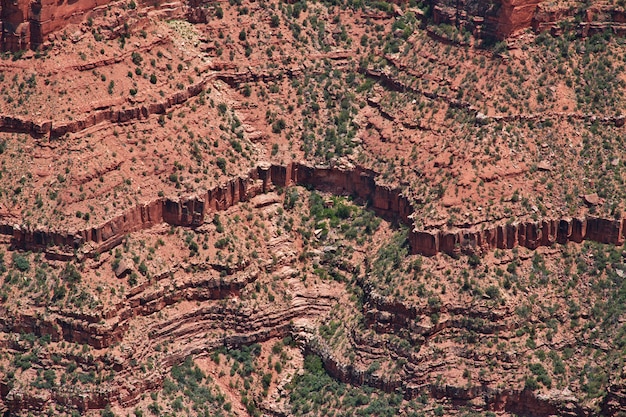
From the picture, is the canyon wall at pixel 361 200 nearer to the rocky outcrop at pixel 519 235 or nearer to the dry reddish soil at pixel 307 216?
the rocky outcrop at pixel 519 235

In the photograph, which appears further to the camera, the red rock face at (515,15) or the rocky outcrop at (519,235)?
the red rock face at (515,15)

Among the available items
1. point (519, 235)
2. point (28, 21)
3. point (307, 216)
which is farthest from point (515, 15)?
point (28, 21)

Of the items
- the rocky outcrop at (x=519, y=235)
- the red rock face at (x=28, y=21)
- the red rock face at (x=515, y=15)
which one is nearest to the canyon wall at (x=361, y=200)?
the rocky outcrop at (x=519, y=235)

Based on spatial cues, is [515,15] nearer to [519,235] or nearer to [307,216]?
[519,235]

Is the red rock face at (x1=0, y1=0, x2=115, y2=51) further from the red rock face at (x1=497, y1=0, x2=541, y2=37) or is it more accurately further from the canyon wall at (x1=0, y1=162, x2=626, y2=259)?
the red rock face at (x1=497, y1=0, x2=541, y2=37)

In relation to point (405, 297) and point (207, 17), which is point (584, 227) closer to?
point (405, 297)

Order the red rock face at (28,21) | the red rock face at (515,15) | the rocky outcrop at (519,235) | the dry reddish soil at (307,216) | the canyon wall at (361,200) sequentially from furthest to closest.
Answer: the red rock face at (515,15)
the red rock face at (28,21)
the rocky outcrop at (519,235)
the canyon wall at (361,200)
the dry reddish soil at (307,216)

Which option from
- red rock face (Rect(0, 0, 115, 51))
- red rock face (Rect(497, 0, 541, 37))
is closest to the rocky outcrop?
red rock face (Rect(497, 0, 541, 37))

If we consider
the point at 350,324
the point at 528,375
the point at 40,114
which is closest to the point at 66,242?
the point at 40,114

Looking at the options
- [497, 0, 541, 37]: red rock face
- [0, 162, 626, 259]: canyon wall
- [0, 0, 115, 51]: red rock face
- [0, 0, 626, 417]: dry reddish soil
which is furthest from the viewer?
[497, 0, 541, 37]: red rock face
